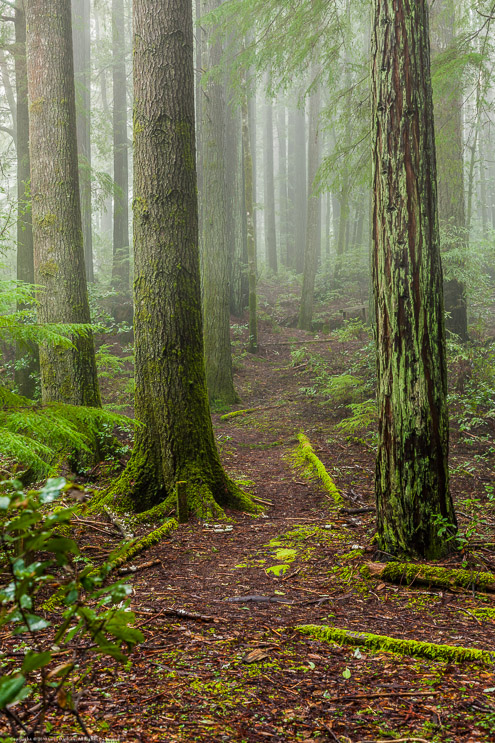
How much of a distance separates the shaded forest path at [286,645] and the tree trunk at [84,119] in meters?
10.2

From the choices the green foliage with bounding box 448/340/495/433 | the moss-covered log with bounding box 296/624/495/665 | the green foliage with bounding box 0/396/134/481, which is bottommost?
the moss-covered log with bounding box 296/624/495/665

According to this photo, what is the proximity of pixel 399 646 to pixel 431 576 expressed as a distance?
42.6 inches

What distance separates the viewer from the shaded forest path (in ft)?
6.14

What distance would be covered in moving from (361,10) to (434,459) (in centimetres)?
966

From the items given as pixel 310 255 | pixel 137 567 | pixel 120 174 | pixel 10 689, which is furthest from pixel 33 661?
pixel 120 174

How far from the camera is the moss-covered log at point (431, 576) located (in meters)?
3.39

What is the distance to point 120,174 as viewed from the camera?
1880 cm

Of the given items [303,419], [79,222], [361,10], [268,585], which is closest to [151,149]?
[79,222]

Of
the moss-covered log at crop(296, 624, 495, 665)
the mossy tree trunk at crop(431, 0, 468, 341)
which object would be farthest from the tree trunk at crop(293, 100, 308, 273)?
the moss-covered log at crop(296, 624, 495, 665)

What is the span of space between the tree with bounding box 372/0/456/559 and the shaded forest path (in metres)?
0.49

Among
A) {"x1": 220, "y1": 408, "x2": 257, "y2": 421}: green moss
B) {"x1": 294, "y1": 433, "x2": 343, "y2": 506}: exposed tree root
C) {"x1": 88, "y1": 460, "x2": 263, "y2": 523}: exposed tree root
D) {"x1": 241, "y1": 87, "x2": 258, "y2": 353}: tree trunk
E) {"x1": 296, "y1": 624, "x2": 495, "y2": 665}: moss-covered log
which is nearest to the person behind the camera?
{"x1": 296, "y1": 624, "x2": 495, "y2": 665}: moss-covered log

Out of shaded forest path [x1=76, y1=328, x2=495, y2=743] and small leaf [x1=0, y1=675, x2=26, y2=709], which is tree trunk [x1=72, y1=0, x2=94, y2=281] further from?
small leaf [x1=0, y1=675, x2=26, y2=709]

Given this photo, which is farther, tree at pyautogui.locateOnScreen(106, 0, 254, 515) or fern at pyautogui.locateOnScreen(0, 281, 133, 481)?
tree at pyautogui.locateOnScreen(106, 0, 254, 515)

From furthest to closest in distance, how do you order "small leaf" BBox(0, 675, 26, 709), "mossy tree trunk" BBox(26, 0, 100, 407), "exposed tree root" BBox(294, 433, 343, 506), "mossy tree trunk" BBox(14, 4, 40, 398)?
"mossy tree trunk" BBox(14, 4, 40, 398) < "mossy tree trunk" BBox(26, 0, 100, 407) < "exposed tree root" BBox(294, 433, 343, 506) < "small leaf" BBox(0, 675, 26, 709)
